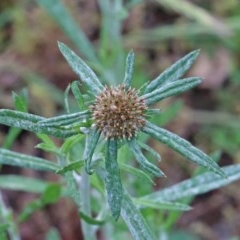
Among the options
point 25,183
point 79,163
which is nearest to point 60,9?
point 25,183

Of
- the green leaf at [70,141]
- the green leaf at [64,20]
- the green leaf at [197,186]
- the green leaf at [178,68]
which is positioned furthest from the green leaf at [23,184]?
the green leaf at [178,68]

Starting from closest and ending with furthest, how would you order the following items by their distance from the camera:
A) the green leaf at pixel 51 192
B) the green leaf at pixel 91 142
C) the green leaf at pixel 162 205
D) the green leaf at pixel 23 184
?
1. the green leaf at pixel 91 142
2. the green leaf at pixel 162 205
3. the green leaf at pixel 51 192
4. the green leaf at pixel 23 184

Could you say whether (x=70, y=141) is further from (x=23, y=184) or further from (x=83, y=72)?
(x=23, y=184)

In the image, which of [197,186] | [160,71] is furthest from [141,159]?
[160,71]

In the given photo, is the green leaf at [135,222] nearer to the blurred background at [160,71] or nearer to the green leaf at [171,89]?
the green leaf at [171,89]

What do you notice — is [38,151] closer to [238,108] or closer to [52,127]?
[238,108]

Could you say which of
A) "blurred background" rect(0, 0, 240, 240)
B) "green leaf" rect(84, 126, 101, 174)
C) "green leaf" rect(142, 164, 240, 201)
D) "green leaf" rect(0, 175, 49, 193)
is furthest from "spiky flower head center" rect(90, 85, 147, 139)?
"blurred background" rect(0, 0, 240, 240)
